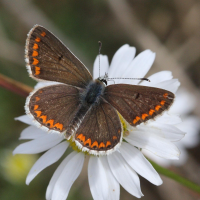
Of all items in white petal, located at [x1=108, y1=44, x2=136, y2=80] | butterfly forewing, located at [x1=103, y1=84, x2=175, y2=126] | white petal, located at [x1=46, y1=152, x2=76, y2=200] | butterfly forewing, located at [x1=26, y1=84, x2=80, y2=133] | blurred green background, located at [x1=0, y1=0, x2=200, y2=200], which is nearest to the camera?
butterfly forewing, located at [x1=103, y1=84, x2=175, y2=126]

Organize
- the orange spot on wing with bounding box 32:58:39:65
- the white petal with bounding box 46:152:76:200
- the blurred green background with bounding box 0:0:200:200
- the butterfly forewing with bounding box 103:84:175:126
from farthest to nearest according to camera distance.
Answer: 1. the blurred green background with bounding box 0:0:200:200
2. the white petal with bounding box 46:152:76:200
3. the orange spot on wing with bounding box 32:58:39:65
4. the butterfly forewing with bounding box 103:84:175:126

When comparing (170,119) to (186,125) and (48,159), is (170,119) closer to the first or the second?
(48,159)

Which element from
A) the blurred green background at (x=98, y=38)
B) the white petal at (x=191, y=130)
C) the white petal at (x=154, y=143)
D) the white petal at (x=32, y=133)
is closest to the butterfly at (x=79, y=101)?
the white petal at (x=154, y=143)

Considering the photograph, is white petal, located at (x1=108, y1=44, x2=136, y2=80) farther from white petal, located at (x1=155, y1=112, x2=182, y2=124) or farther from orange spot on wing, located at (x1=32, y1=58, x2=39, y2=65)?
orange spot on wing, located at (x1=32, y1=58, x2=39, y2=65)

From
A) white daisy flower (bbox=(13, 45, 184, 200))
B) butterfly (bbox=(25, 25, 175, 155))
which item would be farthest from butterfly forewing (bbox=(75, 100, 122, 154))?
white daisy flower (bbox=(13, 45, 184, 200))

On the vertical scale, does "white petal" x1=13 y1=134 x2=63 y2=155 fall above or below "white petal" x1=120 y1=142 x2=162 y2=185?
below

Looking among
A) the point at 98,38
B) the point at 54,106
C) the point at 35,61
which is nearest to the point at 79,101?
the point at 54,106

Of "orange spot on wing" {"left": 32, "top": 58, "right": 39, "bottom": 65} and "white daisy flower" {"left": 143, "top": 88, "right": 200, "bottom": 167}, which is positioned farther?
"white daisy flower" {"left": 143, "top": 88, "right": 200, "bottom": 167}
